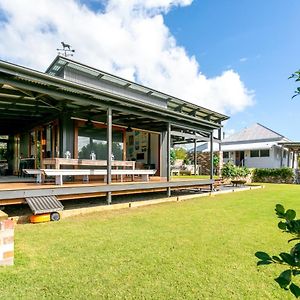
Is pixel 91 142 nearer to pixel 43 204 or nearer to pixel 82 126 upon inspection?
pixel 82 126

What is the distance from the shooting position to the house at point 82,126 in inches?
280

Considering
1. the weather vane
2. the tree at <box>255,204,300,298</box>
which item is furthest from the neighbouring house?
the tree at <box>255,204,300,298</box>

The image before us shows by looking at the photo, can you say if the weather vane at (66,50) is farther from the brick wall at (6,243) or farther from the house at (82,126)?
the brick wall at (6,243)

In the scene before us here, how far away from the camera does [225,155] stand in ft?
103

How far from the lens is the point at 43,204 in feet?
21.2

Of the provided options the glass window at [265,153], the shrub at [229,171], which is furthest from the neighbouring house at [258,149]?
the shrub at [229,171]

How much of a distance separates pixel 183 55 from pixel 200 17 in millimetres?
7571

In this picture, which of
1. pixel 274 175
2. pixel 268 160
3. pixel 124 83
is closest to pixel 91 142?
pixel 124 83

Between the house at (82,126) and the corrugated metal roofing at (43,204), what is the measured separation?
0.39 ft

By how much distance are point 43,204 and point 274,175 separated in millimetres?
21025

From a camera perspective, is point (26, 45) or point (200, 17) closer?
point (200, 17)

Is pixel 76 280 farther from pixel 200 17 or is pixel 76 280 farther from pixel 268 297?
pixel 200 17

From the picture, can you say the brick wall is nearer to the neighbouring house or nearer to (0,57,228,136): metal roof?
(0,57,228,136): metal roof

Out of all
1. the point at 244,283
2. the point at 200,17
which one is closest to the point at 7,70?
the point at 244,283
